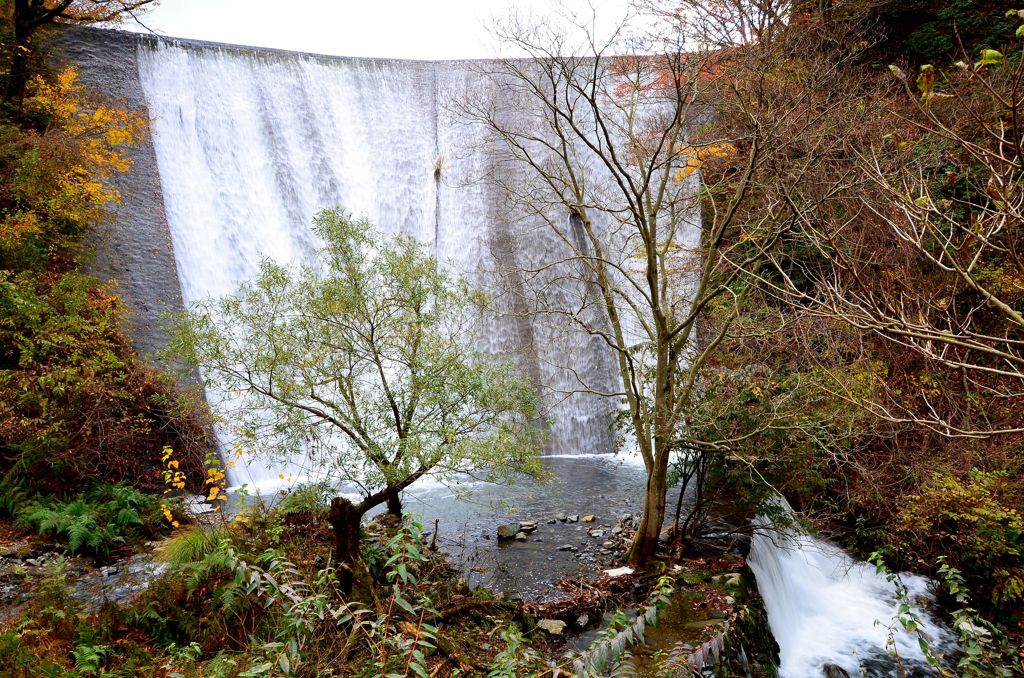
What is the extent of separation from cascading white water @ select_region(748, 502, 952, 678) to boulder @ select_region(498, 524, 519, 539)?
3013 mm

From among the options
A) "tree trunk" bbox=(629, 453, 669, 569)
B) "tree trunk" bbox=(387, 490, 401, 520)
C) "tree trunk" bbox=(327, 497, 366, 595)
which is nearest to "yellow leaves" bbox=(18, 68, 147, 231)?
"tree trunk" bbox=(387, 490, 401, 520)

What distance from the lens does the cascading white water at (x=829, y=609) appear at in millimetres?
6285

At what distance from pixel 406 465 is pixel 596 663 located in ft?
13.7

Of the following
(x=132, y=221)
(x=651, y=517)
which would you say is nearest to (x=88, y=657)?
(x=651, y=517)

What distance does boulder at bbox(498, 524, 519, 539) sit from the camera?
8.23m

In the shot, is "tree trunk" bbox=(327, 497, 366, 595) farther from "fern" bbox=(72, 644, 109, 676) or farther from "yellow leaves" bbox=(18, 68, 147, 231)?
"yellow leaves" bbox=(18, 68, 147, 231)

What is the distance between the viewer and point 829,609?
23.9 ft

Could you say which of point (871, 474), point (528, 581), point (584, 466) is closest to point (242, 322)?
point (528, 581)

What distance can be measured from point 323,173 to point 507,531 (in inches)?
388

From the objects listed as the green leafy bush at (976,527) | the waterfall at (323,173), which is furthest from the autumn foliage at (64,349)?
the green leafy bush at (976,527)

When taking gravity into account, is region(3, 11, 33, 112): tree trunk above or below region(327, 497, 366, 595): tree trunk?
above

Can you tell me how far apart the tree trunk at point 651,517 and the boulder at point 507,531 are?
1.81m

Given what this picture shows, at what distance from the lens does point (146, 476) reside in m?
8.35

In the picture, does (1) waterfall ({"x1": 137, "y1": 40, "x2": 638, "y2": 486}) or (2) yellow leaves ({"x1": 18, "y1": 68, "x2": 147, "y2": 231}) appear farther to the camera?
(1) waterfall ({"x1": 137, "y1": 40, "x2": 638, "y2": 486})
